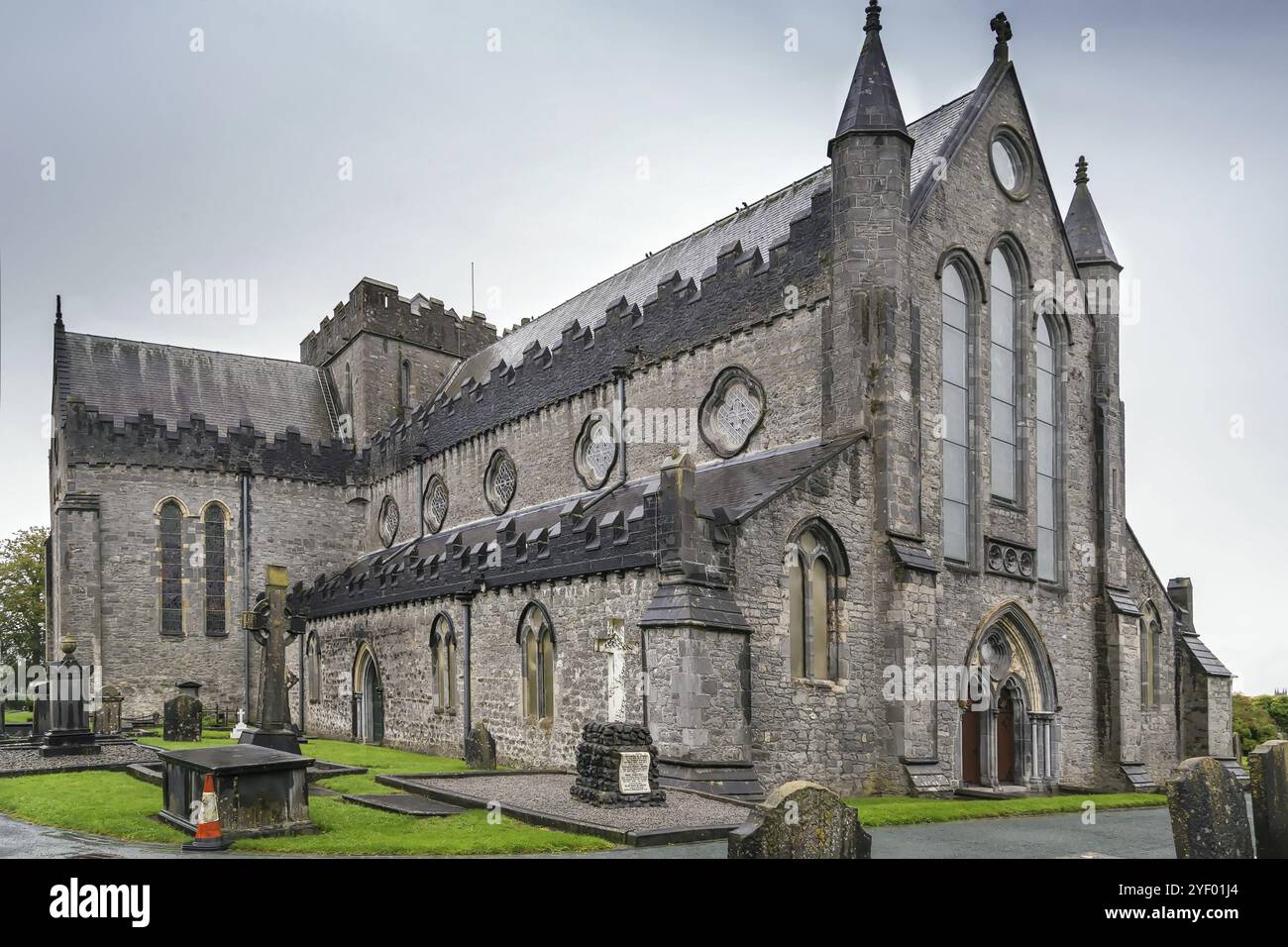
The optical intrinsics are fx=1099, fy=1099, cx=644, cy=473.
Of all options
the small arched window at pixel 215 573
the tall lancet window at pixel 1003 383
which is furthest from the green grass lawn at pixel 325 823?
the small arched window at pixel 215 573

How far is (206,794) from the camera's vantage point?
11523mm

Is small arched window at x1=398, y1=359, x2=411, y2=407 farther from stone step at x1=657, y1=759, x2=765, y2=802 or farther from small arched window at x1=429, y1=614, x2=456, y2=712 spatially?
stone step at x1=657, y1=759, x2=765, y2=802

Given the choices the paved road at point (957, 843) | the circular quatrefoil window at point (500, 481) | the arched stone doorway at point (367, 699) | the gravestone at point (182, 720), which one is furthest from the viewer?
the circular quatrefoil window at point (500, 481)

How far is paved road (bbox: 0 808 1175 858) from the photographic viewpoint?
37.5 feet

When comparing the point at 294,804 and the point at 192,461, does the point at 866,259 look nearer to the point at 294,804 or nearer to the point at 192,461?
the point at 294,804

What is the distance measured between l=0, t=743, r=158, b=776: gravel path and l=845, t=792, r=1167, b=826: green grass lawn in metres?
13.2

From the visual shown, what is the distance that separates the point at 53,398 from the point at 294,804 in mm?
30902

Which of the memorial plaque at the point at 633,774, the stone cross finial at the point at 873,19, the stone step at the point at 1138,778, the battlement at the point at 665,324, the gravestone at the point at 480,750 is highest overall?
the stone cross finial at the point at 873,19

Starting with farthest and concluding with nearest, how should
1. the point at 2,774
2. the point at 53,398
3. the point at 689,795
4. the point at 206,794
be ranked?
the point at 53,398 → the point at 2,774 → the point at 689,795 → the point at 206,794

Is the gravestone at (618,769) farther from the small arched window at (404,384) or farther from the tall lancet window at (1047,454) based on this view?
the small arched window at (404,384)

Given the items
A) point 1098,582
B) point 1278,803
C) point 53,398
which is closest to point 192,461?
point 53,398

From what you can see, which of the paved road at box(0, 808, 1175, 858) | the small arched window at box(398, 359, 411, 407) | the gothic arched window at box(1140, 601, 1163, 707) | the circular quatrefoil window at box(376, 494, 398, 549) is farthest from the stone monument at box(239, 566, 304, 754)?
the gothic arched window at box(1140, 601, 1163, 707)

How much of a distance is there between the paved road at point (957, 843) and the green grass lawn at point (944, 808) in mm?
254

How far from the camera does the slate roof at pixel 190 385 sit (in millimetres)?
36500
